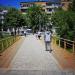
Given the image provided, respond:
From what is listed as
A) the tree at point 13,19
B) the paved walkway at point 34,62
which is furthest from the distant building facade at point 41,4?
the paved walkway at point 34,62

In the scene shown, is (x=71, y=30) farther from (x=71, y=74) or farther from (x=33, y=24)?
(x=33, y=24)

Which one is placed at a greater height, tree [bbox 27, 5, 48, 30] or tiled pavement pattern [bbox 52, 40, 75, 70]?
tree [bbox 27, 5, 48, 30]

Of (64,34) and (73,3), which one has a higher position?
(73,3)

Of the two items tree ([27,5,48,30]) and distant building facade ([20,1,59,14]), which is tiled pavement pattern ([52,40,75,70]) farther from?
distant building facade ([20,1,59,14])

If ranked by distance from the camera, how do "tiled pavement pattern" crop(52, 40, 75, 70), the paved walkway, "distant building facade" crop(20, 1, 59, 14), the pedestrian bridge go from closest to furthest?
the pedestrian bridge
the paved walkway
"tiled pavement pattern" crop(52, 40, 75, 70)
"distant building facade" crop(20, 1, 59, 14)

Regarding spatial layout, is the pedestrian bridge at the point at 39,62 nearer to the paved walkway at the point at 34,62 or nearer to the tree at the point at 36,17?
the paved walkway at the point at 34,62

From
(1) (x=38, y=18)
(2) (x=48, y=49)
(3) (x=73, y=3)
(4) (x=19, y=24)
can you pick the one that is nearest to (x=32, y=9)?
(1) (x=38, y=18)

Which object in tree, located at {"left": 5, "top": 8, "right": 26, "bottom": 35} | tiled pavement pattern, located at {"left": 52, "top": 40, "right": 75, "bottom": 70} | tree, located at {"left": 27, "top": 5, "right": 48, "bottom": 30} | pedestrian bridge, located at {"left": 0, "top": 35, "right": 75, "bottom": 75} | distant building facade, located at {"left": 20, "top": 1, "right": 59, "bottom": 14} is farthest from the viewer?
distant building facade, located at {"left": 20, "top": 1, "right": 59, "bottom": 14}

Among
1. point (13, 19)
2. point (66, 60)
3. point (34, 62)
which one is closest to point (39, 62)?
point (34, 62)

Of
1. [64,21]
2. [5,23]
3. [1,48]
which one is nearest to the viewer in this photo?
[1,48]

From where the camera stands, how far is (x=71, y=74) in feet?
43.4

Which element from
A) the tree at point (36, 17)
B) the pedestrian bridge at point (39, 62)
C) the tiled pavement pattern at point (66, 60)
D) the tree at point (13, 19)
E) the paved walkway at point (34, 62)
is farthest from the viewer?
the tree at point (36, 17)

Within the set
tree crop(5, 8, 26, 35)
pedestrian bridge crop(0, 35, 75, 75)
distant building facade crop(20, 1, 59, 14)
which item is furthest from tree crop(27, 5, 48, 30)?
pedestrian bridge crop(0, 35, 75, 75)

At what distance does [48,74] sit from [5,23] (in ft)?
301
